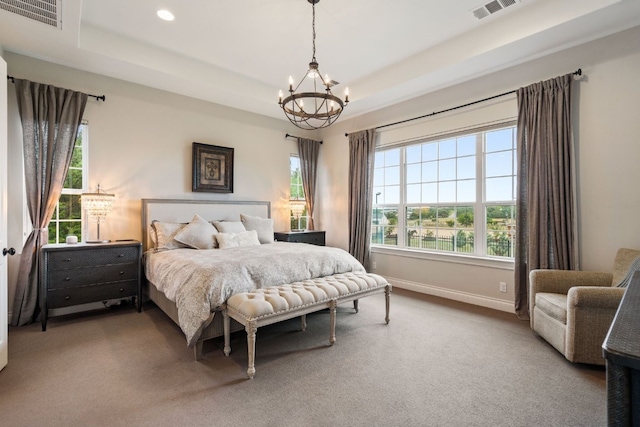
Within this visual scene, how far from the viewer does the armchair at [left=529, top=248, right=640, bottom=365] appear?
229 centimetres

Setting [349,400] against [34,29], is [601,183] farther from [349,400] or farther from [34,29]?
[34,29]

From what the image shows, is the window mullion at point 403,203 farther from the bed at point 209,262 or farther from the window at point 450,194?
the bed at point 209,262

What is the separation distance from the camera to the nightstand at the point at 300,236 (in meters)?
5.14

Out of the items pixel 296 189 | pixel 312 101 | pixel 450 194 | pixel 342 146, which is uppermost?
pixel 312 101

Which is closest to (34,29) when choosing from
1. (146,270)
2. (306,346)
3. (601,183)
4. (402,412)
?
(146,270)

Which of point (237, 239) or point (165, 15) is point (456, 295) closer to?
point (237, 239)

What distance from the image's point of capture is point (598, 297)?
228 cm

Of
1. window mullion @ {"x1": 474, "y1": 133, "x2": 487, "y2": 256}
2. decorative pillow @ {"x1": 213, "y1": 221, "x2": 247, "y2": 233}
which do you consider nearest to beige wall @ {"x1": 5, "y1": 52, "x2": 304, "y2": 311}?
decorative pillow @ {"x1": 213, "y1": 221, "x2": 247, "y2": 233}

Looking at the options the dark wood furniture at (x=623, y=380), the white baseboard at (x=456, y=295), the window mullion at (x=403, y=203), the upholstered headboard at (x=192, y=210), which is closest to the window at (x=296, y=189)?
the upholstered headboard at (x=192, y=210)

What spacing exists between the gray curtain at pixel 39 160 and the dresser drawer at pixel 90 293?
0.33 metres

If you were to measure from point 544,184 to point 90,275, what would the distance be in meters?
4.96

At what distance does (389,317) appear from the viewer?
3.41 metres

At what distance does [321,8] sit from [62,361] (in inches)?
152

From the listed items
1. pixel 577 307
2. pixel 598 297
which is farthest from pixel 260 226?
pixel 598 297
